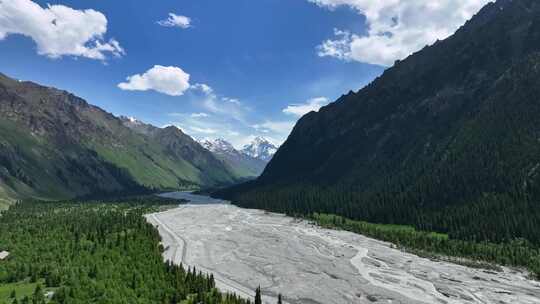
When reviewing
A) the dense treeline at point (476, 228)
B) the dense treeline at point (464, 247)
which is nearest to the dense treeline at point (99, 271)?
the dense treeline at point (464, 247)

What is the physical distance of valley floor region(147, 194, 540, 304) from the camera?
79.6 metres

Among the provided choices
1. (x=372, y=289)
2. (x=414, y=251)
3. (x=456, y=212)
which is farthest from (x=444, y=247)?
(x=372, y=289)

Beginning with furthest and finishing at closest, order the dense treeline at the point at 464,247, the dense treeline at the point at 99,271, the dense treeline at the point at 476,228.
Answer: the dense treeline at the point at 476,228 → the dense treeline at the point at 464,247 → the dense treeline at the point at 99,271

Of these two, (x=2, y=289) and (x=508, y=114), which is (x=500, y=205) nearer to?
(x=508, y=114)

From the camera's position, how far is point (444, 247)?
122625 millimetres

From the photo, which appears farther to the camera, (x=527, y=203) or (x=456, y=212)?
(x=456, y=212)

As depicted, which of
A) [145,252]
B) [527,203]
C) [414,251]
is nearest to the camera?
[145,252]

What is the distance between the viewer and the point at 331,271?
9644 centimetres

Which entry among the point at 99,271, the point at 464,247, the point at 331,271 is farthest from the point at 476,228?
the point at 99,271

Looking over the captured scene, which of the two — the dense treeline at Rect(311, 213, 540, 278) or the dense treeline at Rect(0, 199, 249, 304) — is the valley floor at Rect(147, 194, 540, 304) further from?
the dense treeline at Rect(0, 199, 249, 304)

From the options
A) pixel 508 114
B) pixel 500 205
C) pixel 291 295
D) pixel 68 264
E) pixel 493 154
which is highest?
pixel 508 114

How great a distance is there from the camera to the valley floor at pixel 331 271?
79.6 metres

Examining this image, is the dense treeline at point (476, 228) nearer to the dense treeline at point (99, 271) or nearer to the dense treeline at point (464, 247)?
the dense treeline at point (464, 247)

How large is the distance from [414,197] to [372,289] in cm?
11446
